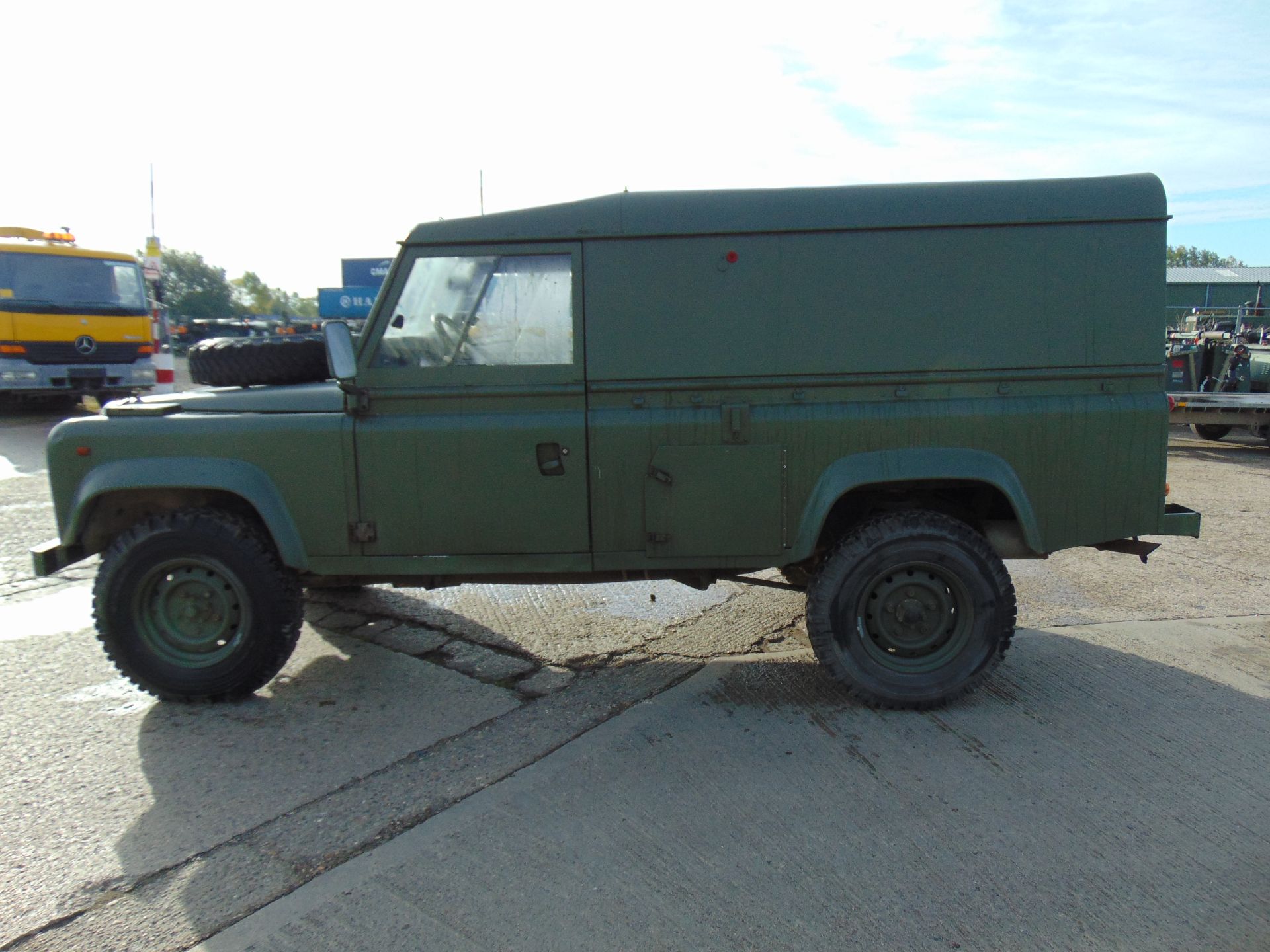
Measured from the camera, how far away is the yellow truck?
44.8 feet

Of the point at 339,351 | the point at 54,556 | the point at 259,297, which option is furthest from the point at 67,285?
the point at 259,297

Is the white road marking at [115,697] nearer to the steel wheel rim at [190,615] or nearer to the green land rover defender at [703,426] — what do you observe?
the green land rover defender at [703,426]

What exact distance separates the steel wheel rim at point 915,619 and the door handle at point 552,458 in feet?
4.89

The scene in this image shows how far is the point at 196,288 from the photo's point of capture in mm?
81625

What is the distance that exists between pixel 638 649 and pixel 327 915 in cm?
245

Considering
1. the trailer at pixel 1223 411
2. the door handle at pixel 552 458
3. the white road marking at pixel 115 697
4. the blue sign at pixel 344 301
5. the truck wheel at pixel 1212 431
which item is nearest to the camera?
the door handle at pixel 552 458

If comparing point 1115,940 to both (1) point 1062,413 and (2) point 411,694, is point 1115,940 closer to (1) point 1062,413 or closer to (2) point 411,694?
(1) point 1062,413

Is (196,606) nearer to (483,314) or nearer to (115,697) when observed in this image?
(115,697)

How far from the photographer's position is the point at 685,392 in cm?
408

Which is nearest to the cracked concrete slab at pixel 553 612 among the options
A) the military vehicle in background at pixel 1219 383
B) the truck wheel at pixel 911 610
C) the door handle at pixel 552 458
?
the door handle at pixel 552 458

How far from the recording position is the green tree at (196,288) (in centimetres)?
7888

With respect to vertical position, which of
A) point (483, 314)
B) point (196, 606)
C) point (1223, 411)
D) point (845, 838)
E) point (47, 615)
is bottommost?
point (845, 838)

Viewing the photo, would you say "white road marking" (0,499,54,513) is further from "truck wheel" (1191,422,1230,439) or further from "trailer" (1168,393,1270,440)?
"truck wheel" (1191,422,1230,439)

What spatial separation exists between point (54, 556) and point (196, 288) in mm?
87086
